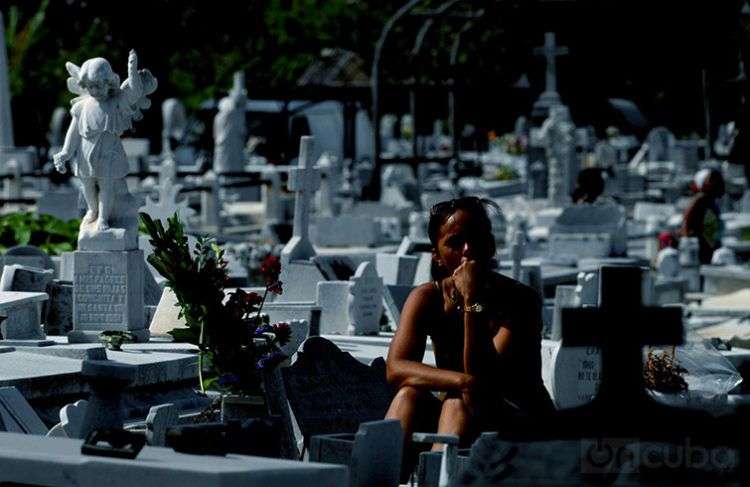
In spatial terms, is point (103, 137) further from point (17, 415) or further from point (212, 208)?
point (212, 208)

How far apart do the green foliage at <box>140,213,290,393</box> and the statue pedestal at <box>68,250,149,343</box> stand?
8.04ft

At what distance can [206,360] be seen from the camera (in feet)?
29.6

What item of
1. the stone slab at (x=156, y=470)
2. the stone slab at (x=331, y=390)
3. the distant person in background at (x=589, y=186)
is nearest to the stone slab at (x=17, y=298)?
the stone slab at (x=331, y=390)

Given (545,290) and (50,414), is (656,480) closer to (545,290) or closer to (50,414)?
(50,414)

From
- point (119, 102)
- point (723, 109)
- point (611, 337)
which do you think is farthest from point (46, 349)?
point (723, 109)

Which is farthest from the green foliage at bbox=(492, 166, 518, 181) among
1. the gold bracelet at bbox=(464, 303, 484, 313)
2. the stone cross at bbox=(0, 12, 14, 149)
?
the gold bracelet at bbox=(464, 303, 484, 313)

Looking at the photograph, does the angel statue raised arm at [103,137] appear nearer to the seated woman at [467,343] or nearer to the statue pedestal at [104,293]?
the statue pedestal at [104,293]

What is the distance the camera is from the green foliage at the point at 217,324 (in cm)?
875

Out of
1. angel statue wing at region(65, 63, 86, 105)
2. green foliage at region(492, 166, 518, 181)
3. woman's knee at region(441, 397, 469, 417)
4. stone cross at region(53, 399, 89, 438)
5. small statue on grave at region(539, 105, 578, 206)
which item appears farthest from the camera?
green foliage at region(492, 166, 518, 181)

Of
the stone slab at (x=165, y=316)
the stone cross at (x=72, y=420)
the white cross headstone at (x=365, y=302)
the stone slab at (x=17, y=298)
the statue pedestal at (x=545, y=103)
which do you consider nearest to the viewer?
the stone cross at (x=72, y=420)

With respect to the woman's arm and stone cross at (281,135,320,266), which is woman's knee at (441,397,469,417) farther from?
stone cross at (281,135,320,266)

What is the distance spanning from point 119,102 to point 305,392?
360 centimetres

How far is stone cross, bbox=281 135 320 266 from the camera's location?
51.7ft

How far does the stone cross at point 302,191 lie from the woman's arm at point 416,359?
300 inches
